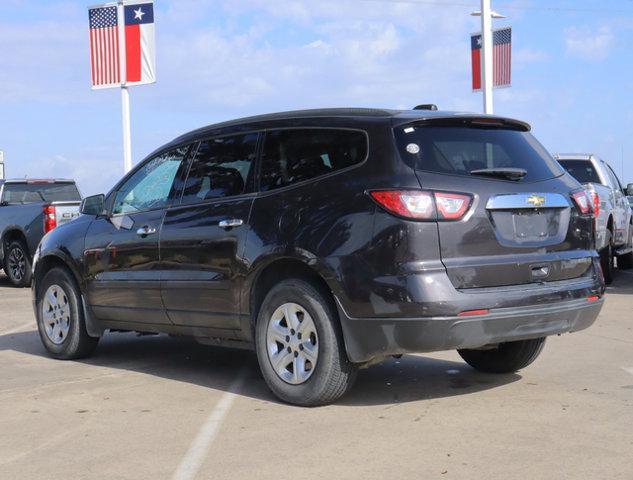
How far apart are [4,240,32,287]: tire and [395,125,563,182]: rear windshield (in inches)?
440

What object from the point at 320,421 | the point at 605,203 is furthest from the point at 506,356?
the point at 605,203

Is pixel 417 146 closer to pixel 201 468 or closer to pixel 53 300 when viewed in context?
pixel 201 468

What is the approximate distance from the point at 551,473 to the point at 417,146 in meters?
2.13

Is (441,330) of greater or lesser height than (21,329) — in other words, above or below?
above

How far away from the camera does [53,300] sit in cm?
802

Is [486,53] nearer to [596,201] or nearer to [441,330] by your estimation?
[596,201]

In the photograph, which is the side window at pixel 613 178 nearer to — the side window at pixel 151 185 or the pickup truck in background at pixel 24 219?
the pickup truck in background at pixel 24 219

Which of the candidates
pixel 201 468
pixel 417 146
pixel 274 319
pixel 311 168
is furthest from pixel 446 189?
pixel 201 468

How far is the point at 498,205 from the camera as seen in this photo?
5.43m

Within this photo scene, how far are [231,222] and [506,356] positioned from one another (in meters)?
2.25

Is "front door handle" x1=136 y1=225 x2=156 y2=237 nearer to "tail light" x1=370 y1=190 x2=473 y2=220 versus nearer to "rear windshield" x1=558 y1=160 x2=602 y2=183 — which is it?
"tail light" x1=370 y1=190 x2=473 y2=220

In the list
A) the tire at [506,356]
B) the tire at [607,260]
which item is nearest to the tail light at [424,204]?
the tire at [506,356]

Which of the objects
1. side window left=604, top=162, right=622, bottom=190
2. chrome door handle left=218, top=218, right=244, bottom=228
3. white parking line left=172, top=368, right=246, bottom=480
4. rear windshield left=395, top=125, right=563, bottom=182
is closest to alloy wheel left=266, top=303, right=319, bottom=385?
white parking line left=172, top=368, right=246, bottom=480

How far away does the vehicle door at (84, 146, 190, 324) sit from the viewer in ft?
22.7
